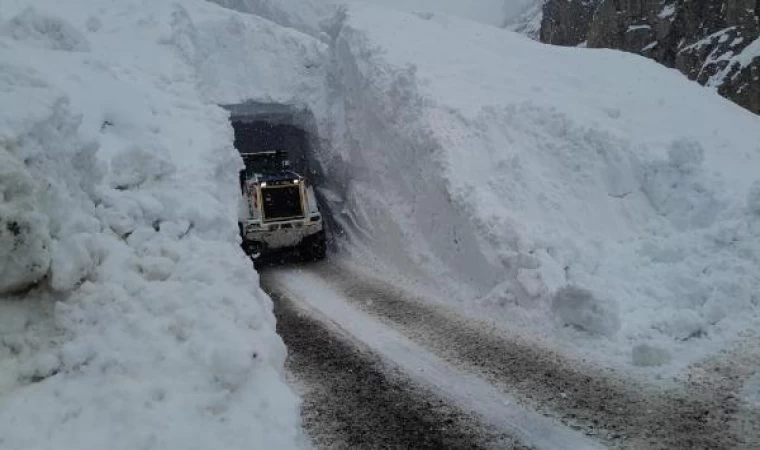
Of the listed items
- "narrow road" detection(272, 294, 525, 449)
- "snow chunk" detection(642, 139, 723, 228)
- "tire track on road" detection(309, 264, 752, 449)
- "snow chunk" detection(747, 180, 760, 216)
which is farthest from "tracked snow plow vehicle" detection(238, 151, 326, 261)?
"snow chunk" detection(747, 180, 760, 216)

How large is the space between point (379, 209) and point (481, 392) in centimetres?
811

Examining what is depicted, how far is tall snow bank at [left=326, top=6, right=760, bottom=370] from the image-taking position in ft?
25.1

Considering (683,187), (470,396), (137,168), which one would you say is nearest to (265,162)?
(137,168)

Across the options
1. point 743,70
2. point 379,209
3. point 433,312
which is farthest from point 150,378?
point 743,70

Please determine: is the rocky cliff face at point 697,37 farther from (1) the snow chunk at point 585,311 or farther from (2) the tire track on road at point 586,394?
(2) the tire track on road at point 586,394

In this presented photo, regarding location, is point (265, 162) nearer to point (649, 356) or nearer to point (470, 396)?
point (470, 396)

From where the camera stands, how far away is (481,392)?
5.96 metres

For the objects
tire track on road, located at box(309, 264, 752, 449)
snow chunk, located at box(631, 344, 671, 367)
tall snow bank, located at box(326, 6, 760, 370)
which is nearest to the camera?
tire track on road, located at box(309, 264, 752, 449)

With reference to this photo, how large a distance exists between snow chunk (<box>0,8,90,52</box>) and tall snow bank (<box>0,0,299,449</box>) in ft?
13.8

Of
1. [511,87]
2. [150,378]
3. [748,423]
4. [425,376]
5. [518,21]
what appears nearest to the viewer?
[150,378]

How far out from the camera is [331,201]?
16656mm

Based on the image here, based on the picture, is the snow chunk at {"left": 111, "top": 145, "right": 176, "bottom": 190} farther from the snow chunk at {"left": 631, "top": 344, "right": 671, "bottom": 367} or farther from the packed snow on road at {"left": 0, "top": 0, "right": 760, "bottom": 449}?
the snow chunk at {"left": 631, "top": 344, "right": 671, "bottom": 367}

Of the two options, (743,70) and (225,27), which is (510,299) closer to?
(225,27)

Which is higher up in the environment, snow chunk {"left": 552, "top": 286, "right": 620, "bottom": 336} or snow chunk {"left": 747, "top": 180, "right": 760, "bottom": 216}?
snow chunk {"left": 747, "top": 180, "right": 760, "bottom": 216}
